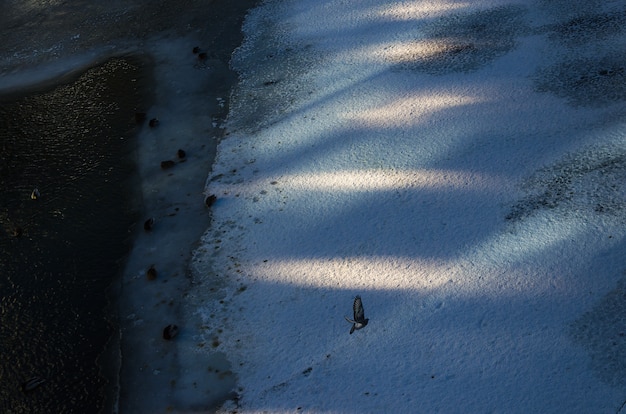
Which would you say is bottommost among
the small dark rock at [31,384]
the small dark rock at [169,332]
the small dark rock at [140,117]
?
the small dark rock at [31,384]

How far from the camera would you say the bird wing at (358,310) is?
3.18 meters

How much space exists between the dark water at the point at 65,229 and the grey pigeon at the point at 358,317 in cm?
113

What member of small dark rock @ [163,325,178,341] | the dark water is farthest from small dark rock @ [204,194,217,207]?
small dark rock @ [163,325,178,341]

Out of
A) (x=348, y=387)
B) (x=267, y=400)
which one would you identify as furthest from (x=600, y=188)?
(x=267, y=400)

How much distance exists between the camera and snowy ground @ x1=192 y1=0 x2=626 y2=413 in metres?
2.92

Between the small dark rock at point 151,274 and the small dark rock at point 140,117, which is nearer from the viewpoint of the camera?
the small dark rock at point 151,274

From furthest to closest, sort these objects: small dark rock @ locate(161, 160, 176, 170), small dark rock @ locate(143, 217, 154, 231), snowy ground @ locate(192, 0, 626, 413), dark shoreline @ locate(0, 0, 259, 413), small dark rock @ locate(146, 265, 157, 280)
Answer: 1. small dark rock @ locate(161, 160, 176, 170)
2. small dark rock @ locate(143, 217, 154, 231)
3. small dark rock @ locate(146, 265, 157, 280)
4. dark shoreline @ locate(0, 0, 259, 413)
5. snowy ground @ locate(192, 0, 626, 413)

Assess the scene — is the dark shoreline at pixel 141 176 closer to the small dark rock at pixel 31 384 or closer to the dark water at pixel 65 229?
the dark water at pixel 65 229

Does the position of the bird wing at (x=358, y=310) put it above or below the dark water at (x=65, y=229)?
above

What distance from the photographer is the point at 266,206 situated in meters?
4.01

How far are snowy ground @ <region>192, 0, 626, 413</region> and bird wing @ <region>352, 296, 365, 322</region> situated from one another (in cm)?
4

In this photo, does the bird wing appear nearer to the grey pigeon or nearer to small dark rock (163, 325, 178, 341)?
the grey pigeon

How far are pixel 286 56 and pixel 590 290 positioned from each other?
3.02 metres

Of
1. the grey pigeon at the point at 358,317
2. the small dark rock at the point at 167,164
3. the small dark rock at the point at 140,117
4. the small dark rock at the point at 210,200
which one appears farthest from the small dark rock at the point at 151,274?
the small dark rock at the point at 140,117
